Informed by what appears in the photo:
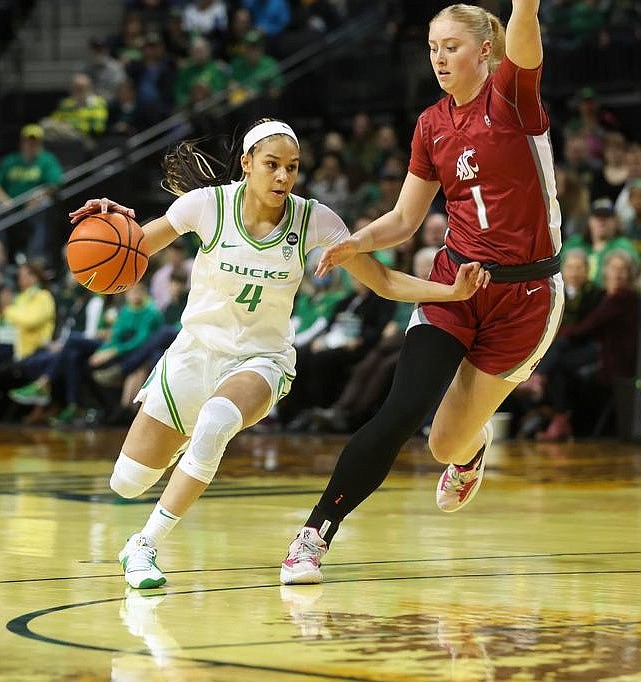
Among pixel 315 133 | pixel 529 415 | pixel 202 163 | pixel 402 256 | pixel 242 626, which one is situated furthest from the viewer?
pixel 315 133

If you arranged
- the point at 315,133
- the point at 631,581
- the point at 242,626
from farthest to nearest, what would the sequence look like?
the point at 315,133
the point at 631,581
the point at 242,626

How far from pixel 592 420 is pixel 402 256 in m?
2.31

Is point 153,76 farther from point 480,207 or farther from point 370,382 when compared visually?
point 480,207

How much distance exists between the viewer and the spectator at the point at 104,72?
2020cm

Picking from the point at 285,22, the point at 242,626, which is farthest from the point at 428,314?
the point at 285,22

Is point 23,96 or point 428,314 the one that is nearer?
point 428,314

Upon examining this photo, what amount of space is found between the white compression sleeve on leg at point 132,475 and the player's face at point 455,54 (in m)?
1.79

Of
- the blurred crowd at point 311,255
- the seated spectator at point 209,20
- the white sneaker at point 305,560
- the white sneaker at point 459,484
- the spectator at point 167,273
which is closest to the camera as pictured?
the white sneaker at point 305,560

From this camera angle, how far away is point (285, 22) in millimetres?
20016

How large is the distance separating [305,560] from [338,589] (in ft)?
0.60

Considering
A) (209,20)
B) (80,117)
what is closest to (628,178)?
(209,20)

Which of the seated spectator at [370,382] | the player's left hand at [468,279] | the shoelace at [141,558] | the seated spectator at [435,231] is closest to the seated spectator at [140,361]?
the seated spectator at [370,382]

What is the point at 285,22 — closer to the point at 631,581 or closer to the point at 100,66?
the point at 100,66

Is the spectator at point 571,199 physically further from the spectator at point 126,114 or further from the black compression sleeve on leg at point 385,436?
the black compression sleeve on leg at point 385,436
